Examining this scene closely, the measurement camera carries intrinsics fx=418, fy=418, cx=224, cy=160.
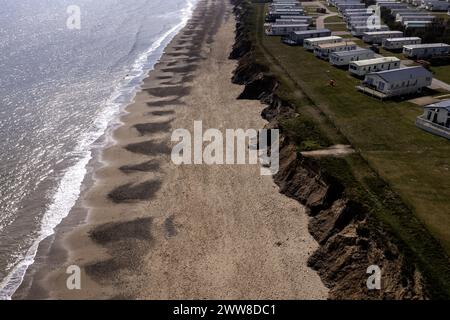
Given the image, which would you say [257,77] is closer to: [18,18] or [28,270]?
[28,270]

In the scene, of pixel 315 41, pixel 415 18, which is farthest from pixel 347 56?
pixel 415 18

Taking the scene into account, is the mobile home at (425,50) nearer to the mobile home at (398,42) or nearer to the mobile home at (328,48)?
the mobile home at (398,42)

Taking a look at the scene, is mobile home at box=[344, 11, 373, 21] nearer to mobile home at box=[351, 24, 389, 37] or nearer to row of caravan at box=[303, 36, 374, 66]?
mobile home at box=[351, 24, 389, 37]

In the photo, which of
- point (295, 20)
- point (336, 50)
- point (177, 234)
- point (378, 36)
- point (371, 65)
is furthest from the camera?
point (295, 20)

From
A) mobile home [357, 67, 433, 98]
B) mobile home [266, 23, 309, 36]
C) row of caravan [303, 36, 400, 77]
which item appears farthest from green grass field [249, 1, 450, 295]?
mobile home [266, 23, 309, 36]

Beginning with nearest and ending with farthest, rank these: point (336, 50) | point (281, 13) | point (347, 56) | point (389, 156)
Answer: point (389, 156)
point (347, 56)
point (336, 50)
point (281, 13)

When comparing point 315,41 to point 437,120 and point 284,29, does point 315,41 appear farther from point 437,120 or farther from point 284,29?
point 437,120

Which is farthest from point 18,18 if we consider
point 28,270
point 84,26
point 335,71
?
point 28,270
